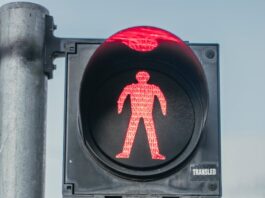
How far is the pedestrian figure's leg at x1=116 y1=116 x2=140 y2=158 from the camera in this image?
3396 millimetres

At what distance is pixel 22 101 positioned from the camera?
352 cm

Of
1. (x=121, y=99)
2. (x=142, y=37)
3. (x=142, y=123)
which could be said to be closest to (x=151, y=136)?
(x=142, y=123)

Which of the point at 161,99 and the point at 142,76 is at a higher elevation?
the point at 142,76

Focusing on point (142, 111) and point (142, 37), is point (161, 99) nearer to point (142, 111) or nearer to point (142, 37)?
point (142, 111)

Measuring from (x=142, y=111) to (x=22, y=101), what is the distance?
54 centimetres

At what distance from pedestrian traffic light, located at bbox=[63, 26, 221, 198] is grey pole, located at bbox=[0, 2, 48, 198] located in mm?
131

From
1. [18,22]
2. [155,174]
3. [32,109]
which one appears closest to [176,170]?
[155,174]

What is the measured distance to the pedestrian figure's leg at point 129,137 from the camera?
11.1 feet

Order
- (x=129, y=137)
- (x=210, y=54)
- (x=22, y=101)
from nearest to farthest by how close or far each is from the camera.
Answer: (x=129, y=137) < (x=22, y=101) < (x=210, y=54)

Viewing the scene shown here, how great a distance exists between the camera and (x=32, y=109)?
11.6 ft

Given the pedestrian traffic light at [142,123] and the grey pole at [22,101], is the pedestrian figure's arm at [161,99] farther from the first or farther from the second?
the grey pole at [22,101]

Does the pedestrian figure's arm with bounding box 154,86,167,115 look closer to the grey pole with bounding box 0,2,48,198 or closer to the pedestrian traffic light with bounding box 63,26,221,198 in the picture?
A: the pedestrian traffic light with bounding box 63,26,221,198

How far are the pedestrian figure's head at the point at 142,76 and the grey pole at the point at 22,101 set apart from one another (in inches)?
17.4

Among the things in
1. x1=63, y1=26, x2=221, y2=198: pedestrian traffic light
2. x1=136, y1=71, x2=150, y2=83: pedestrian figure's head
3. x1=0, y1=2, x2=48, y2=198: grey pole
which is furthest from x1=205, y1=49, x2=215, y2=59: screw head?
x1=0, y1=2, x2=48, y2=198: grey pole
